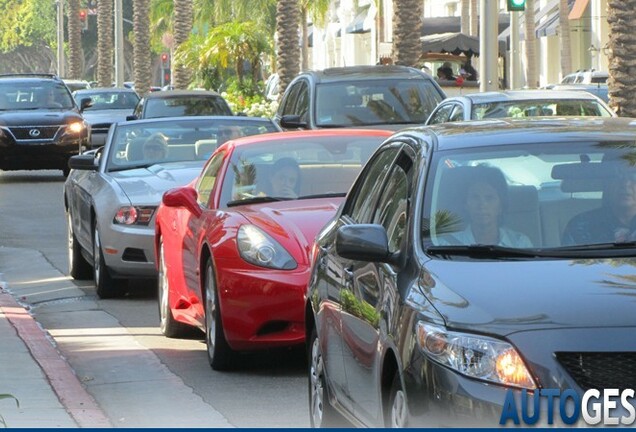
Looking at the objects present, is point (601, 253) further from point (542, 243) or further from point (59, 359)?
point (59, 359)

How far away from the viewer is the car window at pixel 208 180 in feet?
36.7

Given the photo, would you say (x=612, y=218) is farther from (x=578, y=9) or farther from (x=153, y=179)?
(x=578, y=9)

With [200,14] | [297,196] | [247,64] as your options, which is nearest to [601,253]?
[297,196]

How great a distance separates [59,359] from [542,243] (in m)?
4.80

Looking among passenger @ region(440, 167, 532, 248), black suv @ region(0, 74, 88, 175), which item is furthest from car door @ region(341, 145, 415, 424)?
black suv @ region(0, 74, 88, 175)

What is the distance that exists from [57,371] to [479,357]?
16.0ft

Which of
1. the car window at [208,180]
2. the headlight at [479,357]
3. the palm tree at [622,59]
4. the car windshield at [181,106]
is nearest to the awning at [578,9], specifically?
the car windshield at [181,106]

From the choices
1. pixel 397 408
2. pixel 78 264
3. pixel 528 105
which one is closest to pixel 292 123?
pixel 528 105

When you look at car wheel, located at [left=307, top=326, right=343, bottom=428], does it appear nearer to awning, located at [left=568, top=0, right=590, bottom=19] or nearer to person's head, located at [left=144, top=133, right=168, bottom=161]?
person's head, located at [left=144, top=133, right=168, bottom=161]

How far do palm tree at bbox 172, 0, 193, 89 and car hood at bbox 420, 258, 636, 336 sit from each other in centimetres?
4320

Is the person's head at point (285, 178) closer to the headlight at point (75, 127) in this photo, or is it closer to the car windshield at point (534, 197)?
the car windshield at point (534, 197)

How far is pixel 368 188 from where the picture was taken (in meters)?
7.50

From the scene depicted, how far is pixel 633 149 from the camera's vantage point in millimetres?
6879

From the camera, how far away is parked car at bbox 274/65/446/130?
63.4ft
